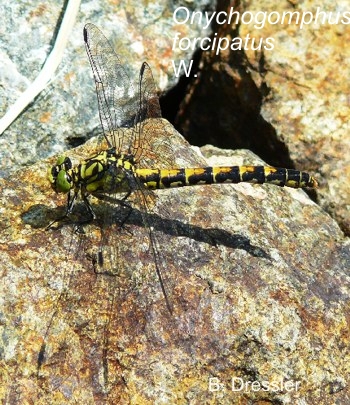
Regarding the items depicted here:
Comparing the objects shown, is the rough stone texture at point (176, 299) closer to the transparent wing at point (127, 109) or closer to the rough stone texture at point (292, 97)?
the transparent wing at point (127, 109)

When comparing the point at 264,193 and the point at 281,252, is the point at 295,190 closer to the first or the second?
the point at 264,193

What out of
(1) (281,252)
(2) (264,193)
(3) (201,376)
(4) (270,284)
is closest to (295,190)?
(2) (264,193)

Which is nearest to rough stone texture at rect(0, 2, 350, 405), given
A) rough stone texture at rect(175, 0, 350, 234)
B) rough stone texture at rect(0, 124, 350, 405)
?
rough stone texture at rect(0, 124, 350, 405)

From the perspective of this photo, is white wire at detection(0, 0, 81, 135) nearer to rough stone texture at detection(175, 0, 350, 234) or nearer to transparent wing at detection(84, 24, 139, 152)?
transparent wing at detection(84, 24, 139, 152)

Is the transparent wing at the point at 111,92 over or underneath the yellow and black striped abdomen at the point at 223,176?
over

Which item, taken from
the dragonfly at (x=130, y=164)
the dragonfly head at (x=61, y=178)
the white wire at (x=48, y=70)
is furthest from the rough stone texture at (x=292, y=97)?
the dragonfly head at (x=61, y=178)

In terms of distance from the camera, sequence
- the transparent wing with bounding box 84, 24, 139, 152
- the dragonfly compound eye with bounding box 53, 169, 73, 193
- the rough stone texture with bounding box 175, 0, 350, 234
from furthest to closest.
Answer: the rough stone texture with bounding box 175, 0, 350, 234
the transparent wing with bounding box 84, 24, 139, 152
the dragonfly compound eye with bounding box 53, 169, 73, 193
